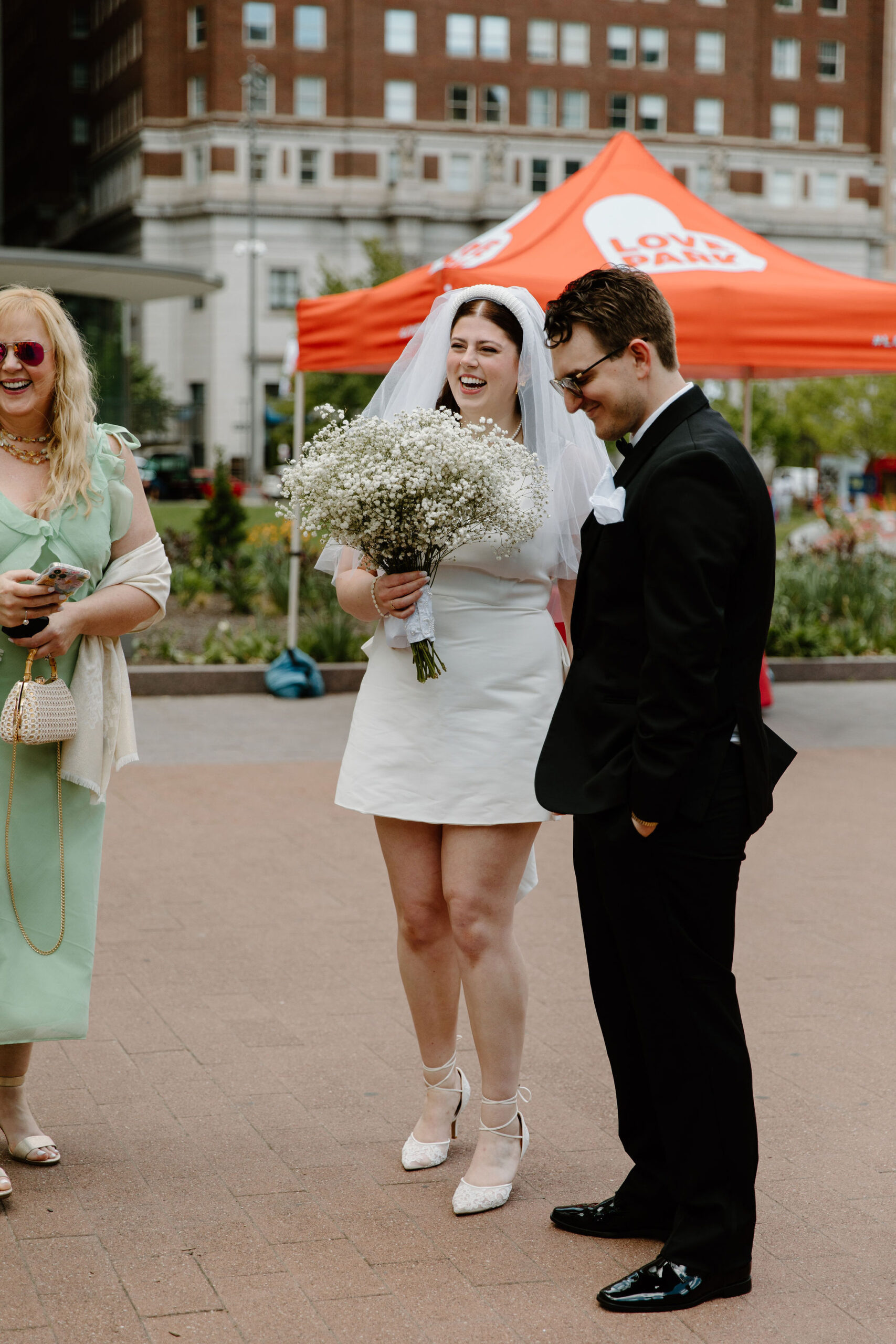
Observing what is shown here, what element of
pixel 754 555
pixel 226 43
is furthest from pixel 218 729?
pixel 226 43

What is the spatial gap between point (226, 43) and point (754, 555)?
67909 mm

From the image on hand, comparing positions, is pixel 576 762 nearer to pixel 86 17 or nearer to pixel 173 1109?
pixel 173 1109

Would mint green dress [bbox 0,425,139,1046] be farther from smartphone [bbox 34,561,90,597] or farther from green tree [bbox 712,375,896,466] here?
green tree [bbox 712,375,896,466]

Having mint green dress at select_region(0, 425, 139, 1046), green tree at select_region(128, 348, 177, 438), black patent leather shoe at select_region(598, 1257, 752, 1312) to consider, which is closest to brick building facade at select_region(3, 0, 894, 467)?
green tree at select_region(128, 348, 177, 438)

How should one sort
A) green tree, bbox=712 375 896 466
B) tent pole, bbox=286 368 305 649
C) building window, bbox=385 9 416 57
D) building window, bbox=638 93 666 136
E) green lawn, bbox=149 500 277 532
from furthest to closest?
building window, bbox=638 93 666 136 < building window, bbox=385 9 416 57 < green tree, bbox=712 375 896 466 < green lawn, bbox=149 500 277 532 < tent pole, bbox=286 368 305 649

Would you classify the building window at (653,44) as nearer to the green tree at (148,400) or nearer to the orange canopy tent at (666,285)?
the green tree at (148,400)

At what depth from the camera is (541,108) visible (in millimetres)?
68250

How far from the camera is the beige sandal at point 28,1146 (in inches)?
145

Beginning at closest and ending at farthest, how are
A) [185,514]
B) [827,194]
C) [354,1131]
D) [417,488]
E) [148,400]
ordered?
[417,488]
[354,1131]
[185,514]
[148,400]
[827,194]

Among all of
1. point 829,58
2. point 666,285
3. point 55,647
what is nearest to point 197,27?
point 829,58

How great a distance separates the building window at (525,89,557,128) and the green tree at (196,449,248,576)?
56100mm

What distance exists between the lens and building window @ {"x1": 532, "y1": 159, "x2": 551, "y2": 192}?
224 ft

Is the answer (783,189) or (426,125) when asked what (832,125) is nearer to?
(783,189)

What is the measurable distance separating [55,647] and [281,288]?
64.8 meters
